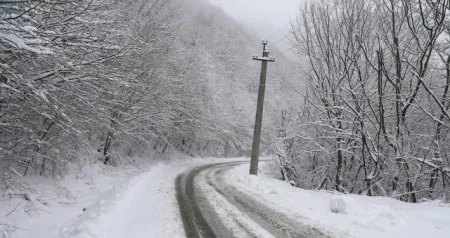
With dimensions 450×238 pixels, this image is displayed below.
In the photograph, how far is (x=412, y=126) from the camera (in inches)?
541

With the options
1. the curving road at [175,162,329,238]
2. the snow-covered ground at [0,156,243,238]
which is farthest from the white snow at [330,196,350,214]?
the snow-covered ground at [0,156,243,238]

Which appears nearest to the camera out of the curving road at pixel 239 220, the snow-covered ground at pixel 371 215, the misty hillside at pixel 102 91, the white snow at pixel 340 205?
the misty hillside at pixel 102 91

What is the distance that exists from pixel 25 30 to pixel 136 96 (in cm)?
1509

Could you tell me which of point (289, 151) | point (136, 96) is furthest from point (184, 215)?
point (136, 96)

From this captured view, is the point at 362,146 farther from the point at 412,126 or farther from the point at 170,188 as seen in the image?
the point at 170,188

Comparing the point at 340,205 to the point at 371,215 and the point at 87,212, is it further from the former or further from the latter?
the point at 87,212

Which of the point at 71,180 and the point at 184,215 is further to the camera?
the point at 71,180

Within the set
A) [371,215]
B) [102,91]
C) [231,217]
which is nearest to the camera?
[371,215]

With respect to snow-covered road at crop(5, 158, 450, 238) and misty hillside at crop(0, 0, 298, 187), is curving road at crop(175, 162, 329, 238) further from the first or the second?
misty hillside at crop(0, 0, 298, 187)

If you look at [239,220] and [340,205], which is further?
[340,205]

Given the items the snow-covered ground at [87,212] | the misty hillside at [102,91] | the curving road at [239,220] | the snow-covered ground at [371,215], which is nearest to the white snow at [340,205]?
the snow-covered ground at [371,215]

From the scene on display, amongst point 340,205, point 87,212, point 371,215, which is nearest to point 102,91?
point 87,212

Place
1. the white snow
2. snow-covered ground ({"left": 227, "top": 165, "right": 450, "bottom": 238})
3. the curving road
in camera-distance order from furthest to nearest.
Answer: the white snow
snow-covered ground ({"left": 227, "top": 165, "right": 450, "bottom": 238})
the curving road

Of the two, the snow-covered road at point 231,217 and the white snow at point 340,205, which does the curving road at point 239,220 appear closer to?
the snow-covered road at point 231,217
